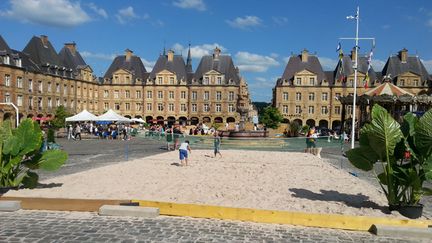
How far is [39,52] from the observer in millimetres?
54094

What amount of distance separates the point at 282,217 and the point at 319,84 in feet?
185

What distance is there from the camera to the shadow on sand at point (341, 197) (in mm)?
8766

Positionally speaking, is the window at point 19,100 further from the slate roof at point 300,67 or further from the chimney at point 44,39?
the slate roof at point 300,67

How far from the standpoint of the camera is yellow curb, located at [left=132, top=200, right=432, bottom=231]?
280 inches

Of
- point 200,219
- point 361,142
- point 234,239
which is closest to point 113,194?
point 200,219

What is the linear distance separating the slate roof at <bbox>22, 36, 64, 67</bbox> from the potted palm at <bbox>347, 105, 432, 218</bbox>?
176ft

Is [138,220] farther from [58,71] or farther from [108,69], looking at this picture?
[108,69]

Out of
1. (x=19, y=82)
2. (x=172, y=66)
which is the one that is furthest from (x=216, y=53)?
(x=19, y=82)

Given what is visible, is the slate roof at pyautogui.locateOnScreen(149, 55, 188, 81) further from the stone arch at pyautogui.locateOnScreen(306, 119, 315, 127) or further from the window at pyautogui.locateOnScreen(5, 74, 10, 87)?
the window at pyautogui.locateOnScreen(5, 74, 10, 87)

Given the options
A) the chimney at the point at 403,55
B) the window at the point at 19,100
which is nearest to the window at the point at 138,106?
the window at the point at 19,100

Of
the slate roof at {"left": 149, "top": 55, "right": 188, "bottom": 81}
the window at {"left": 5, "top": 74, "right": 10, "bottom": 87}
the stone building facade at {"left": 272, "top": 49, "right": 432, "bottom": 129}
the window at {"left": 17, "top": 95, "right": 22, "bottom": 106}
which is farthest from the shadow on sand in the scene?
the slate roof at {"left": 149, "top": 55, "right": 188, "bottom": 81}

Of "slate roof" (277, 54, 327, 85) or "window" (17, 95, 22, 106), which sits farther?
"slate roof" (277, 54, 327, 85)

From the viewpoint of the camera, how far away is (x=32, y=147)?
9773 mm

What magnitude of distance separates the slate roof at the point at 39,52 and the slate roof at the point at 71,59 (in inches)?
116
